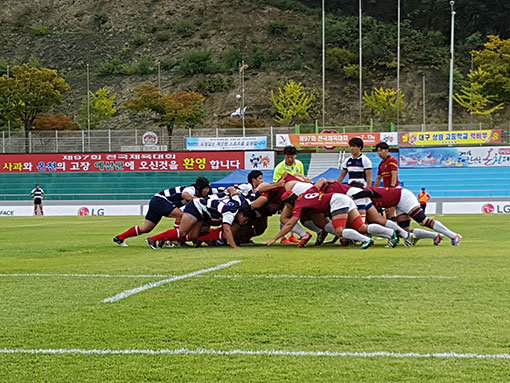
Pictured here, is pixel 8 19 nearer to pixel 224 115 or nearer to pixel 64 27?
pixel 64 27

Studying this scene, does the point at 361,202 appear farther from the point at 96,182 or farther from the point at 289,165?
the point at 96,182

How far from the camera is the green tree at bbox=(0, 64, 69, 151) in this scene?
73125 mm

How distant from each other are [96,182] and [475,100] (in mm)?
44506

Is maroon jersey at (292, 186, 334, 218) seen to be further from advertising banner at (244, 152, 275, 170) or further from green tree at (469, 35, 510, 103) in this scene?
green tree at (469, 35, 510, 103)

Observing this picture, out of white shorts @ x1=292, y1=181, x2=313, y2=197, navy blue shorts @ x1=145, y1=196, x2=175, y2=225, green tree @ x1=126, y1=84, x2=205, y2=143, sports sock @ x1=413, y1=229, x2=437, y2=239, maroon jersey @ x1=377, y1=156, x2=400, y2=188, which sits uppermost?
green tree @ x1=126, y1=84, x2=205, y2=143

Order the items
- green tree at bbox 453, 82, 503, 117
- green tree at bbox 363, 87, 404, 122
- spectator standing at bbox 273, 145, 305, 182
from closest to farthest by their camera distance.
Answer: spectator standing at bbox 273, 145, 305, 182 < green tree at bbox 453, 82, 503, 117 < green tree at bbox 363, 87, 404, 122

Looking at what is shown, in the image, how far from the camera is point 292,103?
276ft

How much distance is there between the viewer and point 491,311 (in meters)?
6.15

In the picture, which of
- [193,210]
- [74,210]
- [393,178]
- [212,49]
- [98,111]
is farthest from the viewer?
[212,49]

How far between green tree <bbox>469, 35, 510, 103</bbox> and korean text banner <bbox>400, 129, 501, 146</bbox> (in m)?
22.4

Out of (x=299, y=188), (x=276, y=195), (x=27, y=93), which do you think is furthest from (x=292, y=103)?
(x=299, y=188)

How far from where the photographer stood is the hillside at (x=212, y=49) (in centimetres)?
9238

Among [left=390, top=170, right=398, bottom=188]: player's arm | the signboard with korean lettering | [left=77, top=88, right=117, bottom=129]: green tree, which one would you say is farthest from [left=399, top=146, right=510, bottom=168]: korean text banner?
[left=77, top=88, right=117, bottom=129]: green tree

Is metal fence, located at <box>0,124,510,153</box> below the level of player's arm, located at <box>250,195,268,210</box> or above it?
above
